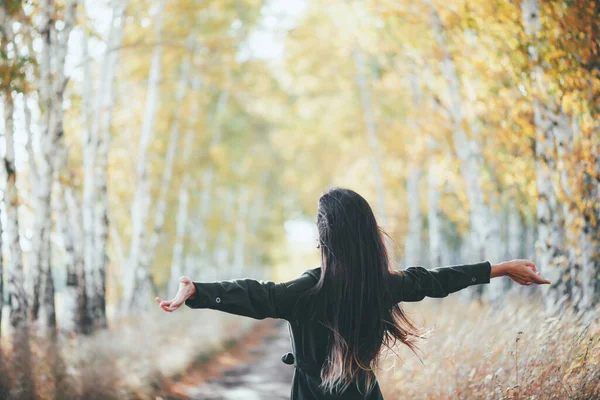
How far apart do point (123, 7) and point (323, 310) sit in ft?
28.8

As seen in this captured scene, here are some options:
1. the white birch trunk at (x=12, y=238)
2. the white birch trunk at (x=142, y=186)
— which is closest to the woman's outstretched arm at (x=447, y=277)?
the white birch trunk at (x=12, y=238)

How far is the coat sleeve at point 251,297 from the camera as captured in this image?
3.09 m

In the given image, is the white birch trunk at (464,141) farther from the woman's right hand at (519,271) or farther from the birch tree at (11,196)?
the woman's right hand at (519,271)

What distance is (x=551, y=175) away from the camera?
702 cm

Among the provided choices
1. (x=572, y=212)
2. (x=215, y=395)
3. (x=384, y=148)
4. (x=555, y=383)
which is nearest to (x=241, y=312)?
(x=555, y=383)

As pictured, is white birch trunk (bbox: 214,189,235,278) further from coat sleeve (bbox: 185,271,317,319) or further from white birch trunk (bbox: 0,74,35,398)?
coat sleeve (bbox: 185,271,317,319)

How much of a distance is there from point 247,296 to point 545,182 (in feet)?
16.6

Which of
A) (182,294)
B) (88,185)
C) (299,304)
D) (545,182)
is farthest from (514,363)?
(88,185)

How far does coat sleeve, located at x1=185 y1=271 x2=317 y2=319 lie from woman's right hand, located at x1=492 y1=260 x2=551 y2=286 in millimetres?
1110

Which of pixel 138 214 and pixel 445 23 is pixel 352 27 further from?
pixel 138 214

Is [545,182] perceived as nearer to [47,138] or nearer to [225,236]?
[47,138]

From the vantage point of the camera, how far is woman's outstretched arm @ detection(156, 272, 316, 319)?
3088 millimetres

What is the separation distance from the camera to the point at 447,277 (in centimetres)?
344

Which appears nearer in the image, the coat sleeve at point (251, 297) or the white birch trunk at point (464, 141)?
the coat sleeve at point (251, 297)
